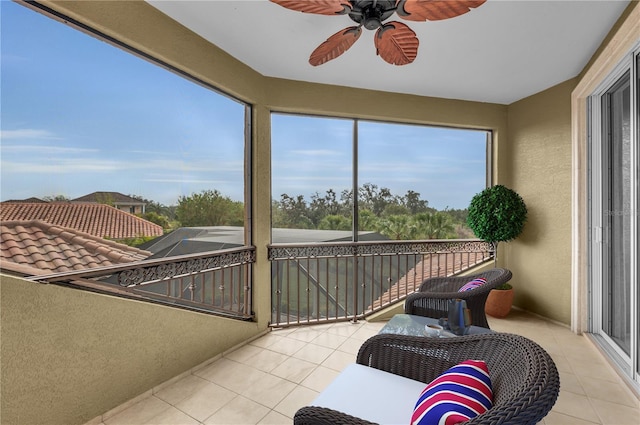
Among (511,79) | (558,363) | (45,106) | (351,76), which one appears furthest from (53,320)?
(511,79)

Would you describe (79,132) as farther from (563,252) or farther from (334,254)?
(563,252)

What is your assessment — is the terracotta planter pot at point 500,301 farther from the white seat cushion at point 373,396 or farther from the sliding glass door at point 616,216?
the white seat cushion at point 373,396

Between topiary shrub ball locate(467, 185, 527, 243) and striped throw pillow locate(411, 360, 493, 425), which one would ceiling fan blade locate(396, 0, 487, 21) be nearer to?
striped throw pillow locate(411, 360, 493, 425)

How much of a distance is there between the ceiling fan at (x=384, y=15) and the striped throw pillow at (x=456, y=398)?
1.44 meters

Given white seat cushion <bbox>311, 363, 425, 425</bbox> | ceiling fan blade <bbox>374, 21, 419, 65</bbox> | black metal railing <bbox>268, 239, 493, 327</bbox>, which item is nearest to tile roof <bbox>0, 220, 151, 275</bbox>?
black metal railing <bbox>268, 239, 493, 327</bbox>

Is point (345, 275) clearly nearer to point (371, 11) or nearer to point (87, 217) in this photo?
point (87, 217)

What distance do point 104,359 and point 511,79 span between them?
4.18m

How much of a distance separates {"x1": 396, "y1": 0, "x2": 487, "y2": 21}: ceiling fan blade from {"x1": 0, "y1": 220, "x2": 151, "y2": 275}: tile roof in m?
2.13

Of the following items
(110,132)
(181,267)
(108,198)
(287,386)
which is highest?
(110,132)

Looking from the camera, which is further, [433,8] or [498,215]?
[498,215]

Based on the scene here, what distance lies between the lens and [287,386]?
2.05 metres

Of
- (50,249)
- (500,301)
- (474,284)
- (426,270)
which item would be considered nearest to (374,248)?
(426,270)

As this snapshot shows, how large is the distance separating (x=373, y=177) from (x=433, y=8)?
214cm

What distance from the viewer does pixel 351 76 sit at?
9.53 ft
